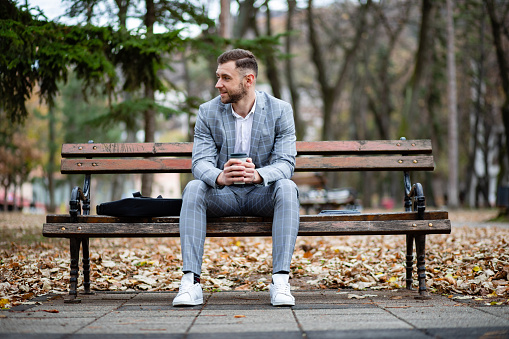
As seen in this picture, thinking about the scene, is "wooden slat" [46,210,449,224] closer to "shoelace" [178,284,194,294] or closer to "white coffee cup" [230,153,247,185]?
"white coffee cup" [230,153,247,185]

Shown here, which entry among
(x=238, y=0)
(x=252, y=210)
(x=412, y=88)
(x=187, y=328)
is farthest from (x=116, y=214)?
(x=412, y=88)

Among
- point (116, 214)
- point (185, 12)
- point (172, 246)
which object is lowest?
point (172, 246)

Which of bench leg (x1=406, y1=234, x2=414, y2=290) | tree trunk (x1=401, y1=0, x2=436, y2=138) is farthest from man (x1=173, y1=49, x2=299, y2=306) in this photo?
tree trunk (x1=401, y1=0, x2=436, y2=138)

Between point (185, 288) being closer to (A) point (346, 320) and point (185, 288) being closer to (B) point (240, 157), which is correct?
(B) point (240, 157)

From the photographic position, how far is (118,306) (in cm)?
407

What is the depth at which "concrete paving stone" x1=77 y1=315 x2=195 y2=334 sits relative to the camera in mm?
3115

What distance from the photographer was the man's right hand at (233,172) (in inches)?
158

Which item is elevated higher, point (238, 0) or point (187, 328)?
point (238, 0)

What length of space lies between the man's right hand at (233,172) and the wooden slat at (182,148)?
890mm

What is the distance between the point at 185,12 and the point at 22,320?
840cm

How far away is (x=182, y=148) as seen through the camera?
4.89 metres

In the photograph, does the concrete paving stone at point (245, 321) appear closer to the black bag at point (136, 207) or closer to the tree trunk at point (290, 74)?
the black bag at point (136, 207)

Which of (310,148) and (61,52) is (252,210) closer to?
(310,148)

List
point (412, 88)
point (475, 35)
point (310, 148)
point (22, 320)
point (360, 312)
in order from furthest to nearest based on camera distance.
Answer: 1. point (475, 35)
2. point (412, 88)
3. point (310, 148)
4. point (360, 312)
5. point (22, 320)
